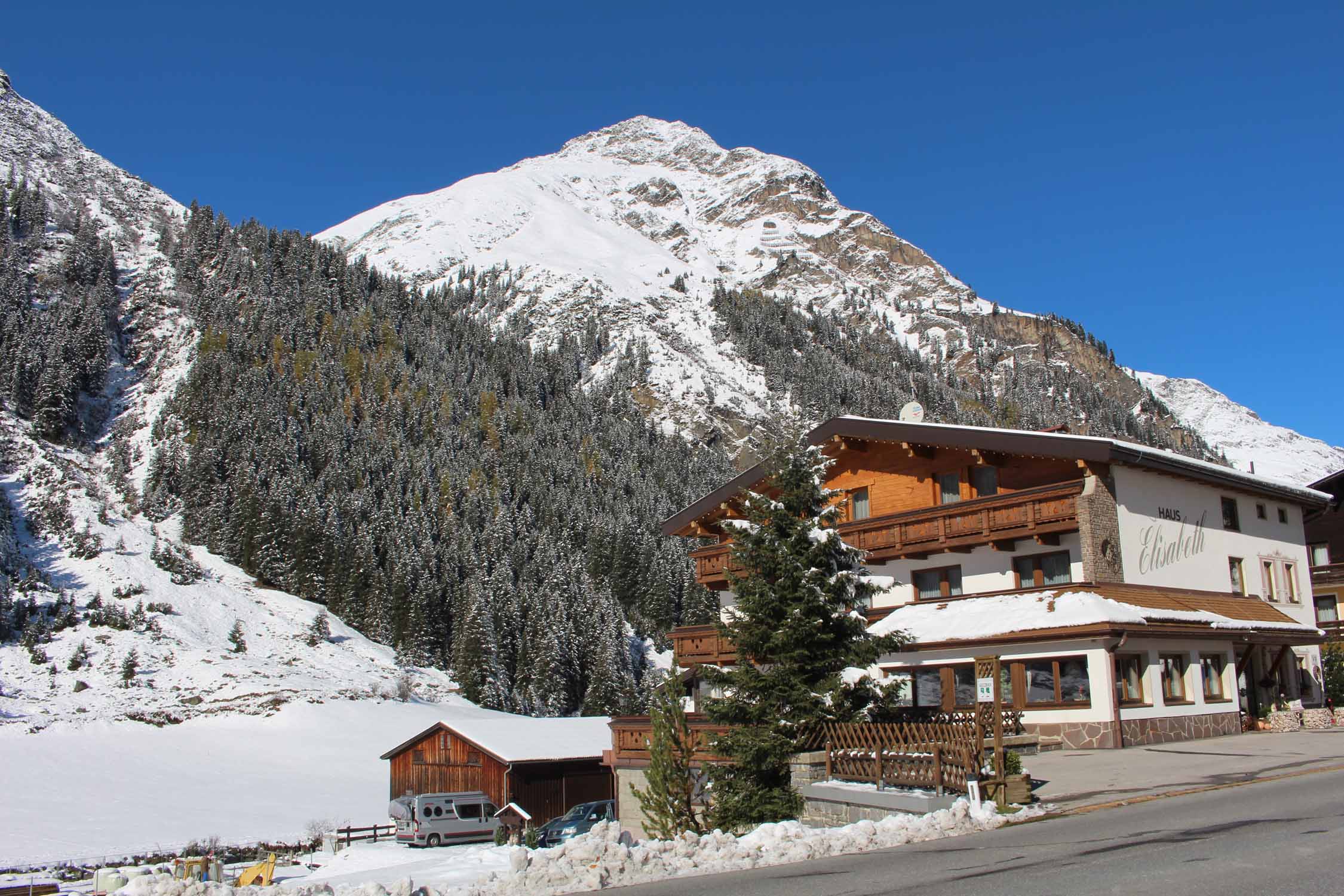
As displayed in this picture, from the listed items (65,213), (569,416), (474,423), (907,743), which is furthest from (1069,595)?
(65,213)

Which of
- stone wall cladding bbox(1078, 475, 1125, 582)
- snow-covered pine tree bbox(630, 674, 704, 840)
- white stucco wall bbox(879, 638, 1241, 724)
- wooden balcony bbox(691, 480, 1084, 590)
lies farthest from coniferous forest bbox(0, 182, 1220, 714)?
snow-covered pine tree bbox(630, 674, 704, 840)

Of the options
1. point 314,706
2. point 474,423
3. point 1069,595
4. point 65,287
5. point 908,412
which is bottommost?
point 314,706

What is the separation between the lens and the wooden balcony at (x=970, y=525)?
92.5ft

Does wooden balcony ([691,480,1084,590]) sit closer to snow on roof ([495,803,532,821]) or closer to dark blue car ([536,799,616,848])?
dark blue car ([536,799,616,848])

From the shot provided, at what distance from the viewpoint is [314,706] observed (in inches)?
2581

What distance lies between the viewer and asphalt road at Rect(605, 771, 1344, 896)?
29.8ft

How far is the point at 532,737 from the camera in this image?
4706 centimetres

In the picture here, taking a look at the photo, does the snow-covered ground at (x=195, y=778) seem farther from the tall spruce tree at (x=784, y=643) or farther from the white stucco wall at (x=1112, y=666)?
the white stucco wall at (x=1112, y=666)

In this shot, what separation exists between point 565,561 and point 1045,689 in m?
77.3

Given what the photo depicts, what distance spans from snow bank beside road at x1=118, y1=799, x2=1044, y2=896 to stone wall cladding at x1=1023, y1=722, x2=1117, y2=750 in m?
11.9

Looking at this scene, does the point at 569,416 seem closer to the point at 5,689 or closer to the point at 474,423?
the point at 474,423

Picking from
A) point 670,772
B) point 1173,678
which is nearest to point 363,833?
point 670,772

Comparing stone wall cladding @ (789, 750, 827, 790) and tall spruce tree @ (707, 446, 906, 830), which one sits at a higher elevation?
tall spruce tree @ (707, 446, 906, 830)

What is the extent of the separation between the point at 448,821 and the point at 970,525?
22729mm
